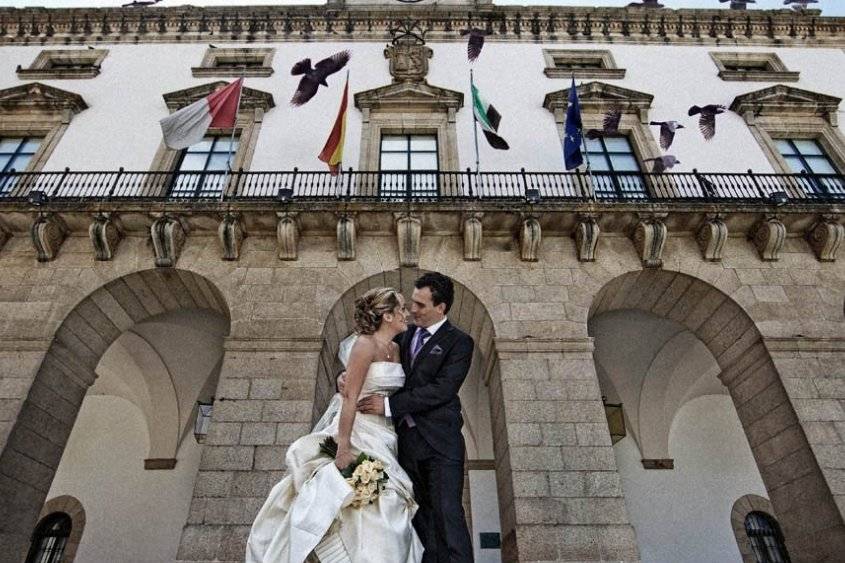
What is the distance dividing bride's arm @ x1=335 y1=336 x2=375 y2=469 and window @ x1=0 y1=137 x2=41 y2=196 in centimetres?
1163

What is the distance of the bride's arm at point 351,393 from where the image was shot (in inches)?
110

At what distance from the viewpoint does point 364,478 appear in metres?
2.72

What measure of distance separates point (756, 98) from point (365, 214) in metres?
10.8

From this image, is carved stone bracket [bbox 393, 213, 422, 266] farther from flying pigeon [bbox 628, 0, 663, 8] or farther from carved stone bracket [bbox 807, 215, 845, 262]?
flying pigeon [bbox 628, 0, 663, 8]

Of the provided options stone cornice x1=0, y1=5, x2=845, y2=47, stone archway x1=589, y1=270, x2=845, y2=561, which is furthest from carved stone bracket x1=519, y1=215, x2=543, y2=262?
stone cornice x1=0, y1=5, x2=845, y2=47

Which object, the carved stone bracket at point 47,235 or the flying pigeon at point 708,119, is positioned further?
the flying pigeon at point 708,119

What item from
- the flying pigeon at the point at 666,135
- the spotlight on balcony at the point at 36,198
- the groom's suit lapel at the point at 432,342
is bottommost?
the groom's suit lapel at the point at 432,342

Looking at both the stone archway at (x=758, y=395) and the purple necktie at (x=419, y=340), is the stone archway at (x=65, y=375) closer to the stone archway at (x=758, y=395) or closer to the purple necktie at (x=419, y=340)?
the purple necktie at (x=419, y=340)

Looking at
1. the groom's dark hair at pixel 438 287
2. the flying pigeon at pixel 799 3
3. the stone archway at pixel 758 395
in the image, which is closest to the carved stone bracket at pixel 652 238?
the stone archway at pixel 758 395

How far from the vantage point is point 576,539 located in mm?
6547

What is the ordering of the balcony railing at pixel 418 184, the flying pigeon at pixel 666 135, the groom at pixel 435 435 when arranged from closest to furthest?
the groom at pixel 435 435 < the balcony railing at pixel 418 184 < the flying pigeon at pixel 666 135

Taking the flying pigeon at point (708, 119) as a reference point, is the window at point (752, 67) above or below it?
above

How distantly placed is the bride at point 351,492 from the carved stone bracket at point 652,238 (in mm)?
7114

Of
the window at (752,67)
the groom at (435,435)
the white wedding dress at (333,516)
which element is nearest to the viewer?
the white wedding dress at (333,516)
